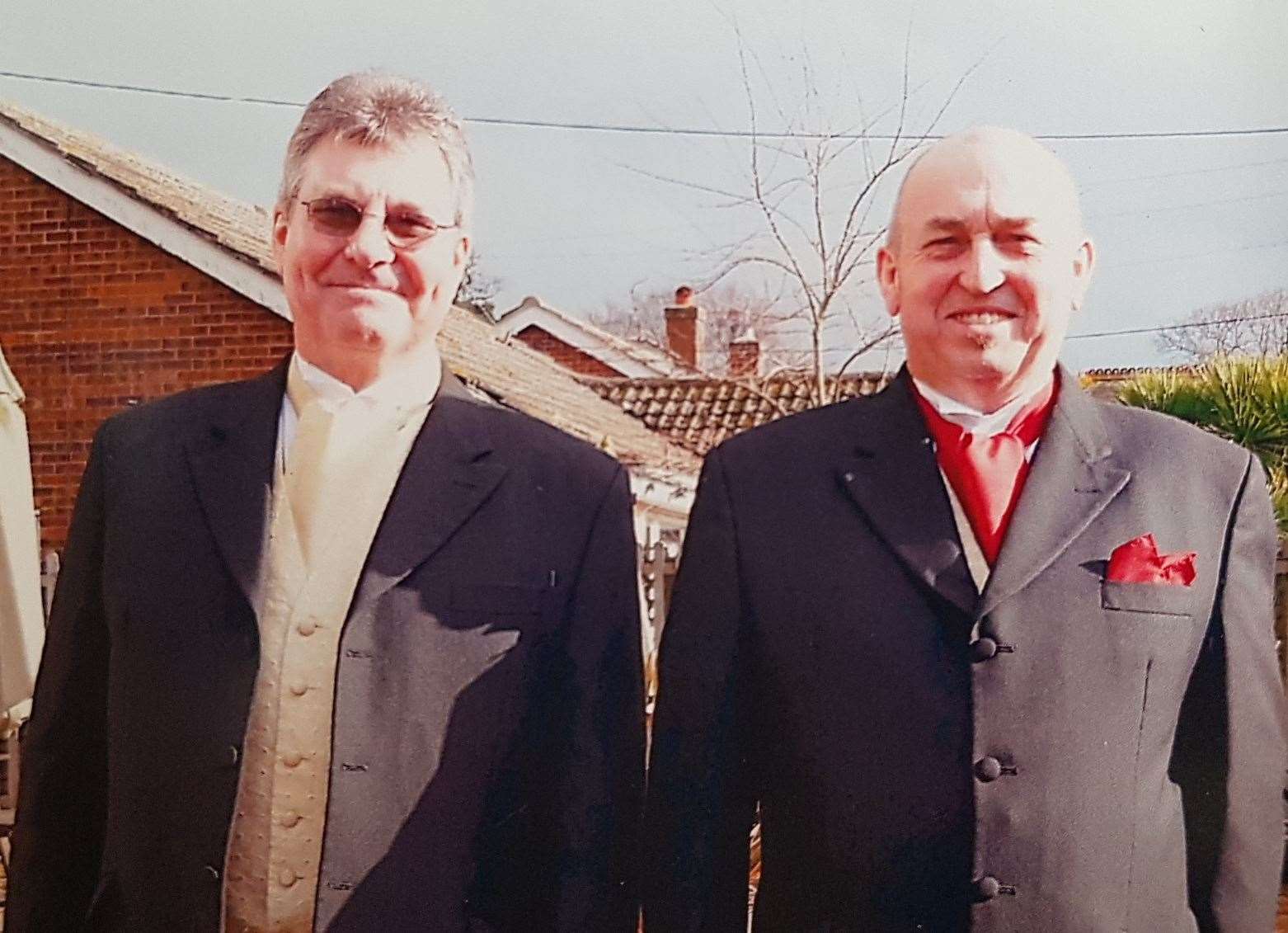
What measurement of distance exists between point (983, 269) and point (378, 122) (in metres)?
0.94

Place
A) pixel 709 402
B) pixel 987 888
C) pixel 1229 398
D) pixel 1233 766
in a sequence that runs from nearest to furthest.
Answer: pixel 987 888, pixel 1233 766, pixel 1229 398, pixel 709 402

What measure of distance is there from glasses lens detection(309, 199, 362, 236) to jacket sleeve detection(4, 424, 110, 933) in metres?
0.50

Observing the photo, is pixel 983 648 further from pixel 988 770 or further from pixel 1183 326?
pixel 1183 326

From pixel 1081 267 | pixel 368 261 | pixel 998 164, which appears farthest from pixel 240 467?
pixel 1081 267

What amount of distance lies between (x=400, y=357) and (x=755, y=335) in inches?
44.8

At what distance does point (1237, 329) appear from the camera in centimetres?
268

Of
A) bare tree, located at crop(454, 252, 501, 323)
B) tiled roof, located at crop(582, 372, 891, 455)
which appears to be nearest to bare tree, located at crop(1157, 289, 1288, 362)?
tiled roof, located at crop(582, 372, 891, 455)

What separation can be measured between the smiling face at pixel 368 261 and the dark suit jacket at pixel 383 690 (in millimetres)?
132

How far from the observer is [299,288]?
1.89 m

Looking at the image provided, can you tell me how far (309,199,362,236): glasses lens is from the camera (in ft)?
6.00

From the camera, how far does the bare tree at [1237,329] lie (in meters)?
2.64

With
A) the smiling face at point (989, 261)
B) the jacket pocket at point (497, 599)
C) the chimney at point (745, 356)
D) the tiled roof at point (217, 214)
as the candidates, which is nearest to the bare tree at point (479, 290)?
the tiled roof at point (217, 214)

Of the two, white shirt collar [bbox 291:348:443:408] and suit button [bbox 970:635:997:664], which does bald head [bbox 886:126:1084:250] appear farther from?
white shirt collar [bbox 291:348:443:408]

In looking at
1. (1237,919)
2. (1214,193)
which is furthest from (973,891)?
(1214,193)
